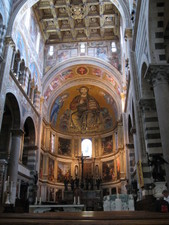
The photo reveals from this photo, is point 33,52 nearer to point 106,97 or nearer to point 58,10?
point 58,10

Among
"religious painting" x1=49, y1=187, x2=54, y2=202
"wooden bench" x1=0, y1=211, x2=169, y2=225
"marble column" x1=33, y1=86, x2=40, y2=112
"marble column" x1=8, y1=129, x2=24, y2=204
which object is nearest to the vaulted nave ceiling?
"marble column" x1=33, y1=86, x2=40, y2=112

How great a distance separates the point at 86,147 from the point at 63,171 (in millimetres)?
4385

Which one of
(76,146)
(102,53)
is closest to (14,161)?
(76,146)

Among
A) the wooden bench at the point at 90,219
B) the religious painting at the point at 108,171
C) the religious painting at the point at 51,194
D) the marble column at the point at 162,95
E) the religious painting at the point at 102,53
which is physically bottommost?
the religious painting at the point at 51,194

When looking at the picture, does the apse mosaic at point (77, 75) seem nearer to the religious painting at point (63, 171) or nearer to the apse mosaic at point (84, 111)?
the apse mosaic at point (84, 111)

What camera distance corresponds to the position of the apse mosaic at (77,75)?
25328 mm

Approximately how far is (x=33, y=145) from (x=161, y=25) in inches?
615

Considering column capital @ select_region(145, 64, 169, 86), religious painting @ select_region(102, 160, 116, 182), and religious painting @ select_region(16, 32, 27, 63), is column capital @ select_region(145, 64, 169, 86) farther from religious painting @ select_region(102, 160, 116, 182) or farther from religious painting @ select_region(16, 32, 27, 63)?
religious painting @ select_region(102, 160, 116, 182)

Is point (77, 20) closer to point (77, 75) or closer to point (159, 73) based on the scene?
point (77, 75)

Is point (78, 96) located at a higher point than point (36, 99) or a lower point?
higher

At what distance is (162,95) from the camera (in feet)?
30.6

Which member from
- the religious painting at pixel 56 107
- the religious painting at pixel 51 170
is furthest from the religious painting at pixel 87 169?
the religious painting at pixel 56 107

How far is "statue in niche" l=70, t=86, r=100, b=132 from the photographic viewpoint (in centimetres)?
2995

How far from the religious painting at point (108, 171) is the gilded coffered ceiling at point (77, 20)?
14.8 meters
